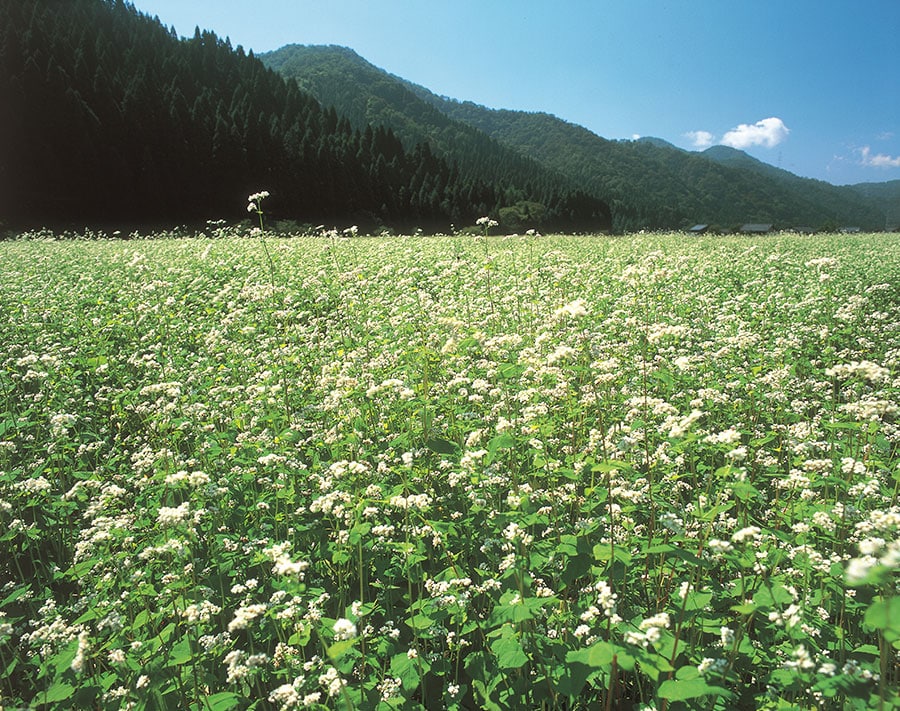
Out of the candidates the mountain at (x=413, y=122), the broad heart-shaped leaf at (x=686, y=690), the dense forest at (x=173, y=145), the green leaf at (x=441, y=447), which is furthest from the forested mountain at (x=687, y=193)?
the broad heart-shaped leaf at (x=686, y=690)

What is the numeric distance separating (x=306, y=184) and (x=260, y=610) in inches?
2786

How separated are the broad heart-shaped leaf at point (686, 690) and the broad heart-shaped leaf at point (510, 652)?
1.94ft

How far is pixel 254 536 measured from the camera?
12.1 ft

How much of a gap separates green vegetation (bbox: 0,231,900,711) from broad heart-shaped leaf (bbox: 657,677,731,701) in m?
0.02

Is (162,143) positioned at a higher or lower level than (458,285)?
higher

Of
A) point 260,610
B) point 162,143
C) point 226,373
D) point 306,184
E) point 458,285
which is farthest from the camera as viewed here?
point 306,184

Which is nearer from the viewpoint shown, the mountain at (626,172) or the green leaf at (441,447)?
the green leaf at (441,447)

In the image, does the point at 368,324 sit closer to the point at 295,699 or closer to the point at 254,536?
the point at 254,536

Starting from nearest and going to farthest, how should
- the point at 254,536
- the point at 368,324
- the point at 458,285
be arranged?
the point at 254,536 < the point at 368,324 < the point at 458,285

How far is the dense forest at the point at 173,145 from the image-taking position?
Answer: 52625mm

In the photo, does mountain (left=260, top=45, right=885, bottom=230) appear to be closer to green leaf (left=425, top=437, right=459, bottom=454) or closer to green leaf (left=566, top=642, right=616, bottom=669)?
green leaf (left=425, top=437, right=459, bottom=454)

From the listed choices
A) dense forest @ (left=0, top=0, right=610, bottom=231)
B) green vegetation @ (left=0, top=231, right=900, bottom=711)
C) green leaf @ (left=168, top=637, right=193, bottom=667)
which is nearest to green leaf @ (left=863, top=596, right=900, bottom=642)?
green vegetation @ (left=0, top=231, right=900, bottom=711)

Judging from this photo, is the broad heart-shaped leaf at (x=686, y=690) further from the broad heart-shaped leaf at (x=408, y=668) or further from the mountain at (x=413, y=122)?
the mountain at (x=413, y=122)

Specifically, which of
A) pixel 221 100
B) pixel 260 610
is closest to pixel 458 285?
pixel 260 610
